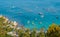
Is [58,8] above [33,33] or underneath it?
underneath

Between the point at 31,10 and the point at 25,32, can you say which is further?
the point at 31,10

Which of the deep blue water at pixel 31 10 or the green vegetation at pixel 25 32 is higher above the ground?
the green vegetation at pixel 25 32

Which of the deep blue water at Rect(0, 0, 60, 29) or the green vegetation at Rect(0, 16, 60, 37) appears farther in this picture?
the deep blue water at Rect(0, 0, 60, 29)

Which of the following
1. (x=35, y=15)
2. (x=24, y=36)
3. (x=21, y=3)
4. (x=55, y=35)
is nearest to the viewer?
(x=55, y=35)

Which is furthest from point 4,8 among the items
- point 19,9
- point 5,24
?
point 5,24

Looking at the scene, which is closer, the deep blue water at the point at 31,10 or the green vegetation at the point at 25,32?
the green vegetation at the point at 25,32

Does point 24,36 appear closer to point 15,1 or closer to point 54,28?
point 54,28

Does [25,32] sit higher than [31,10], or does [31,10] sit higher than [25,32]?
[25,32]

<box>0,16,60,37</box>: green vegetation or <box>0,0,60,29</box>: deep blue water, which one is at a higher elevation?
<box>0,16,60,37</box>: green vegetation
